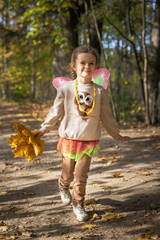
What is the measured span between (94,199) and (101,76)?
1549mm

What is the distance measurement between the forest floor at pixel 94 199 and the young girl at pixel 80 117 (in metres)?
0.28

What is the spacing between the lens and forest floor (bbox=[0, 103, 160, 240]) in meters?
2.58

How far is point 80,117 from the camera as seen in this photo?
9.13 feet

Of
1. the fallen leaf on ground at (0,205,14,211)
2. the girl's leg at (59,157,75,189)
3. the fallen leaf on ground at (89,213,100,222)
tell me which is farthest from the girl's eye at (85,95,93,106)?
the fallen leaf on ground at (0,205,14,211)

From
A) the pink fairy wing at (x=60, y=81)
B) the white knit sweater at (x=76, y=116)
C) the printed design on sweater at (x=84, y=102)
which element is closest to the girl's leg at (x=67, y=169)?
the white knit sweater at (x=76, y=116)

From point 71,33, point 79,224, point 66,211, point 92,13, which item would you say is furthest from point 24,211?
point 71,33

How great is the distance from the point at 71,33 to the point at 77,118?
773 cm

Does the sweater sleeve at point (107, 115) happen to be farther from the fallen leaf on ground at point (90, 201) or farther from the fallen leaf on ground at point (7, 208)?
the fallen leaf on ground at point (7, 208)

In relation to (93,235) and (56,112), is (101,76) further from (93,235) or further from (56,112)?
(93,235)

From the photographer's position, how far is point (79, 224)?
9.06ft

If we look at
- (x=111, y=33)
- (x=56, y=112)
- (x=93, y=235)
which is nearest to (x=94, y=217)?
(x=93, y=235)

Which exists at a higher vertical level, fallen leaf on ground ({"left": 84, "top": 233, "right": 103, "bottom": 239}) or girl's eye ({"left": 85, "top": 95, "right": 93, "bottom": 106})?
girl's eye ({"left": 85, "top": 95, "right": 93, "bottom": 106})

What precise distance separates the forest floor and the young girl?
0.28m

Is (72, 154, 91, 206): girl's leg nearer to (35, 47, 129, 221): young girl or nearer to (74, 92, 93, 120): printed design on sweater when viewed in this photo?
(35, 47, 129, 221): young girl
